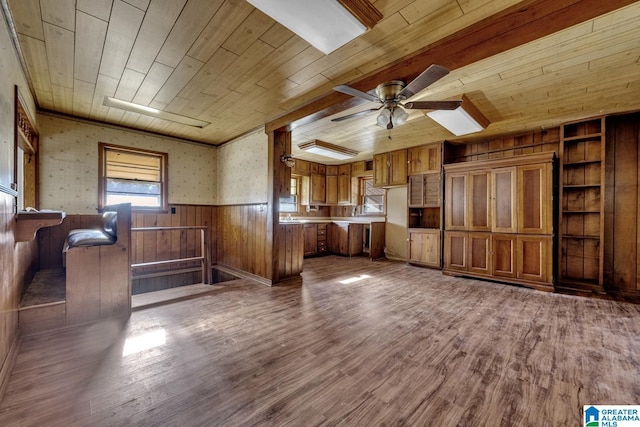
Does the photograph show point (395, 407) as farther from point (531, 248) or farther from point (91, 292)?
point (531, 248)

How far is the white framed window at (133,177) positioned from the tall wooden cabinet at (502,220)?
537 centimetres

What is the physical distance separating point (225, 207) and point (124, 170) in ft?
5.77

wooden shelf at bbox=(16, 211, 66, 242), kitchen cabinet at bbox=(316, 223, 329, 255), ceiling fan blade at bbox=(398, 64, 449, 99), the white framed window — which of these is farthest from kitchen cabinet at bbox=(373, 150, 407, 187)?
wooden shelf at bbox=(16, 211, 66, 242)

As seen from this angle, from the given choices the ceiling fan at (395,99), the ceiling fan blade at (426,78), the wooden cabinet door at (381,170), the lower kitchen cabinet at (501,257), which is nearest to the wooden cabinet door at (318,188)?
the wooden cabinet door at (381,170)

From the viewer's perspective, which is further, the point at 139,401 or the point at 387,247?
the point at 387,247

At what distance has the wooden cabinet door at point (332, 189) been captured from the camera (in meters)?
7.46

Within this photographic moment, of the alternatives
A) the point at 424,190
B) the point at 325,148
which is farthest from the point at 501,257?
the point at 325,148

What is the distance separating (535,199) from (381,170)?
3.01 meters

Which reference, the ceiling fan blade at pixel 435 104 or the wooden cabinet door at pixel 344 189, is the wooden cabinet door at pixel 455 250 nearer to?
the ceiling fan blade at pixel 435 104

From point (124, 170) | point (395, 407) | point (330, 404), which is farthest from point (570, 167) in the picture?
point (124, 170)

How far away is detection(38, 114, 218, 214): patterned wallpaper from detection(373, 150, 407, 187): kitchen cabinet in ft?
14.0

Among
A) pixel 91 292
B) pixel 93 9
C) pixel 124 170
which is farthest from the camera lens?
pixel 124 170

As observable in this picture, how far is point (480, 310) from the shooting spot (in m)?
3.03

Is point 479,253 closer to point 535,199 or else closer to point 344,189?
point 535,199
